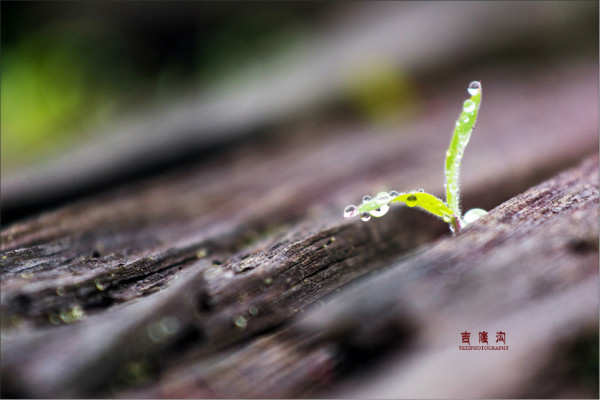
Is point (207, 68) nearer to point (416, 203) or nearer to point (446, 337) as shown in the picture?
point (416, 203)

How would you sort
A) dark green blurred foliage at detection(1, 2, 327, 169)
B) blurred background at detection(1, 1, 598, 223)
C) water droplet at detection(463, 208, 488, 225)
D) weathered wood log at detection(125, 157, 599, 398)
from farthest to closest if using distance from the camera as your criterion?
dark green blurred foliage at detection(1, 2, 327, 169) → blurred background at detection(1, 1, 598, 223) → water droplet at detection(463, 208, 488, 225) → weathered wood log at detection(125, 157, 599, 398)

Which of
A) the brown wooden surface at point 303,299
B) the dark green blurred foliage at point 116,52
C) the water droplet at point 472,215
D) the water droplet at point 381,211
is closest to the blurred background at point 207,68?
the dark green blurred foliage at point 116,52

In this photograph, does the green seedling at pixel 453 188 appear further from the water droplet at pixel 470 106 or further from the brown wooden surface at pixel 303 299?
the brown wooden surface at pixel 303 299

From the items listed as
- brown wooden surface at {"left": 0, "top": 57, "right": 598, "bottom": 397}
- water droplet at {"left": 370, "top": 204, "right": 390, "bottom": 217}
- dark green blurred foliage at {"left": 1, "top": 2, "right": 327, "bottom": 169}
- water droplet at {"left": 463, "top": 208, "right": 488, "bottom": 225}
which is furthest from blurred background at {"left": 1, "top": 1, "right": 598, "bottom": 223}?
water droplet at {"left": 370, "top": 204, "right": 390, "bottom": 217}

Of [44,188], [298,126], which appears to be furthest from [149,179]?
[298,126]

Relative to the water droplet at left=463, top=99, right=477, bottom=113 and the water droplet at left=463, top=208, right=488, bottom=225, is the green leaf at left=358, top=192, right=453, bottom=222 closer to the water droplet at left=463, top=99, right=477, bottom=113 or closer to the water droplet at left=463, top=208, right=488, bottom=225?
the water droplet at left=463, top=208, right=488, bottom=225

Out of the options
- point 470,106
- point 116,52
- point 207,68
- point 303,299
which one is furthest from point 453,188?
point 116,52

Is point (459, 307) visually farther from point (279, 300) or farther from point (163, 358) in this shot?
point (163, 358)
